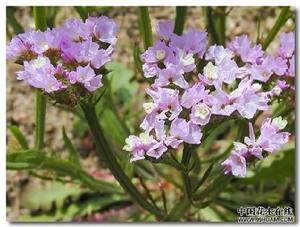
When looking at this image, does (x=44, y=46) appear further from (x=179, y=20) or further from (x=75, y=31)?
(x=179, y=20)

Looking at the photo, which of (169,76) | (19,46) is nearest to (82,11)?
(19,46)

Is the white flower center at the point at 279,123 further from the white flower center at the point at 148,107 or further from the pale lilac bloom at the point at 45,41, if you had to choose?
the pale lilac bloom at the point at 45,41

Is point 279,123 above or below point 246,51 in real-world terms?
below

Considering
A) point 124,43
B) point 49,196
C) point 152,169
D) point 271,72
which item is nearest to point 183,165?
point 271,72

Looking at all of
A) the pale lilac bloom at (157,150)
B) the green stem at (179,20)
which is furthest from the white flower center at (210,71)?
the green stem at (179,20)

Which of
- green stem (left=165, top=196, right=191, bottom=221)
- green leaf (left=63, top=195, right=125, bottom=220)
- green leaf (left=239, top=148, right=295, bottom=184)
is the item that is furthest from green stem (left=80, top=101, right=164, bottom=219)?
green leaf (left=63, top=195, right=125, bottom=220)

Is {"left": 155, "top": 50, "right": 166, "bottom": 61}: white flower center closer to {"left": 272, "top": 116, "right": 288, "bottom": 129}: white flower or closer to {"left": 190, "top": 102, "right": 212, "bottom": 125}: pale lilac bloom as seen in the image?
{"left": 190, "top": 102, "right": 212, "bottom": 125}: pale lilac bloom

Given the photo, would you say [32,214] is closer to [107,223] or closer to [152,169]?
[107,223]

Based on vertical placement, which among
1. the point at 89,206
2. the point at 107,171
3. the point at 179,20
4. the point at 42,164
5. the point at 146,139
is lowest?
the point at 89,206
